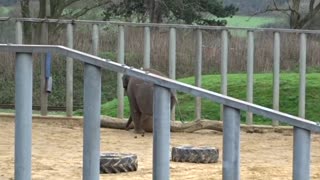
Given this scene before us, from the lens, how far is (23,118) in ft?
11.9

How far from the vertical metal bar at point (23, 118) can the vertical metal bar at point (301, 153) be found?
1136mm

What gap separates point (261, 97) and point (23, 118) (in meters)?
10.9

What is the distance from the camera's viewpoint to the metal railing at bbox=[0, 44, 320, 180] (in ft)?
11.2

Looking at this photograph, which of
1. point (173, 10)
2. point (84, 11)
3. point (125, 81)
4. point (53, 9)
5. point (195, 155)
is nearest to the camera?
point (195, 155)

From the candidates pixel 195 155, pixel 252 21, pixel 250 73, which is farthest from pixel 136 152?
pixel 252 21

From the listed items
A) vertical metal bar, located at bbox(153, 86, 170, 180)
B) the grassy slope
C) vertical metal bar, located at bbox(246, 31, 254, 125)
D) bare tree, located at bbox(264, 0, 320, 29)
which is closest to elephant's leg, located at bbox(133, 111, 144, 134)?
vertical metal bar, located at bbox(246, 31, 254, 125)

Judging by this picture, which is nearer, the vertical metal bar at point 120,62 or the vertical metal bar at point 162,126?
the vertical metal bar at point 162,126

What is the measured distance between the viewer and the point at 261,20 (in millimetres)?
29984

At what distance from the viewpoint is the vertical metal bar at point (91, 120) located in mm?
3559

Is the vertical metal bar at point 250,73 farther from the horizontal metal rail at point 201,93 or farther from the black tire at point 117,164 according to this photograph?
the horizontal metal rail at point 201,93

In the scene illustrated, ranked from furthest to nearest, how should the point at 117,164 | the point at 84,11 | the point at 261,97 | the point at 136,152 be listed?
the point at 84,11 → the point at 261,97 → the point at 136,152 → the point at 117,164

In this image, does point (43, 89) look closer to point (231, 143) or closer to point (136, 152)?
point (136, 152)

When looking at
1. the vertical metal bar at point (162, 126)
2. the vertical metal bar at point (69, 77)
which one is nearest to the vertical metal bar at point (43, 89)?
the vertical metal bar at point (69, 77)

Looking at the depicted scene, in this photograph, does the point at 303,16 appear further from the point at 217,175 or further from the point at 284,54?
the point at 217,175
